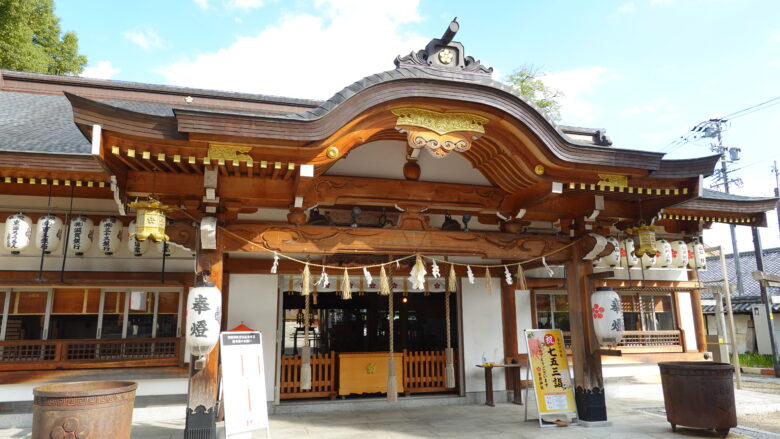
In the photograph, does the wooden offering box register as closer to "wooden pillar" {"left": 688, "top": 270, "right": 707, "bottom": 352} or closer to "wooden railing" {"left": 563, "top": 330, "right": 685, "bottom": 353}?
"wooden railing" {"left": 563, "top": 330, "right": 685, "bottom": 353}

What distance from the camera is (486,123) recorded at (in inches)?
265

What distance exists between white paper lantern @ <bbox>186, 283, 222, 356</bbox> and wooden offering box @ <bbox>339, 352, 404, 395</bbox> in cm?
413

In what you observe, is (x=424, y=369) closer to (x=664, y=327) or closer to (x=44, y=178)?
(x=664, y=327)

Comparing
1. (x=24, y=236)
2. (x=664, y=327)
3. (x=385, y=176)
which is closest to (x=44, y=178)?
(x=24, y=236)

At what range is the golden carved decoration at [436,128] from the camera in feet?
21.2

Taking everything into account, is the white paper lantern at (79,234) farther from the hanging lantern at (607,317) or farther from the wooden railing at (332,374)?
the hanging lantern at (607,317)

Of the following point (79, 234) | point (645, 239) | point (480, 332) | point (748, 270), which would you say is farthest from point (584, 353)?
point (748, 270)

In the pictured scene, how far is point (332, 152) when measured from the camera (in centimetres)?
630

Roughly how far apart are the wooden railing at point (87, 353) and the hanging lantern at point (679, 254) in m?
10.4

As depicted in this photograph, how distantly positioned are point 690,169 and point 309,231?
598 centimetres

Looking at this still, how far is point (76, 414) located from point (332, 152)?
164 inches

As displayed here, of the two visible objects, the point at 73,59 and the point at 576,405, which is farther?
the point at 73,59

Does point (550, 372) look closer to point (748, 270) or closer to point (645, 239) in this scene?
point (645, 239)

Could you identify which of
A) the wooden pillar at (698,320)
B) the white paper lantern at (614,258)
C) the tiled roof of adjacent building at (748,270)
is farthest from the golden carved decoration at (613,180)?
the tiled roof of adjacent building at (748,270)
